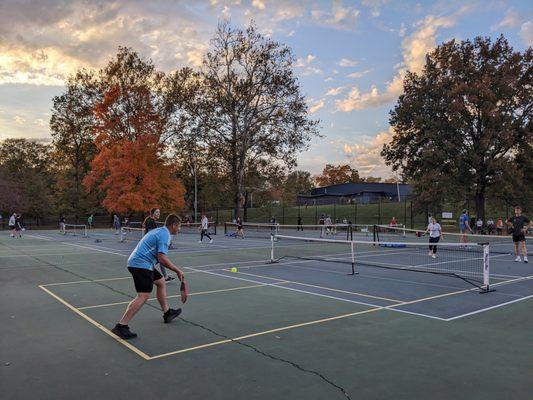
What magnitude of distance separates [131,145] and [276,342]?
133 feet

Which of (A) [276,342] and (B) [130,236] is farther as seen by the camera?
(B) [130,236]

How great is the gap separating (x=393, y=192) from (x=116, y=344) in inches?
3717

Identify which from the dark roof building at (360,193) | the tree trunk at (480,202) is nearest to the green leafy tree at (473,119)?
the tree trunk at (480,202)

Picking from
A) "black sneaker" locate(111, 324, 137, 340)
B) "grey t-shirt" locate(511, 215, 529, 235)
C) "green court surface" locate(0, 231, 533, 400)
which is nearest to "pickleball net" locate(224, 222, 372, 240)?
"grey t-shirt" locate(511, 215, 529, 235)

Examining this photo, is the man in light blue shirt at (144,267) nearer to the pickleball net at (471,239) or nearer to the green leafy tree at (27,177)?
the pickleball net at (471,239)

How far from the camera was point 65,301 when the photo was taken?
924 centimetres

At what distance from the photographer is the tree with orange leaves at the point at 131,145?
143ft

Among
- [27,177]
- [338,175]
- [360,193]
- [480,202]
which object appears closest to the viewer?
[480,202]

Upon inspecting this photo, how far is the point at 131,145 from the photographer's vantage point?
1736 inches

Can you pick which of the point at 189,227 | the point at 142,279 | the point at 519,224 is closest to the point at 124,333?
the point at 142,279

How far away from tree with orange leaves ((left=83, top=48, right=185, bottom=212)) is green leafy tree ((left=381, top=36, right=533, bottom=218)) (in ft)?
81.1

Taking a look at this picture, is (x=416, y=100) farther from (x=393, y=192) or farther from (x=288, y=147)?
(x=393, y=192)

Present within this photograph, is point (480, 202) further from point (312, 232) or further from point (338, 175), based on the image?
point (338, 175)

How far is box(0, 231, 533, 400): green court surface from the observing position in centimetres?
468
